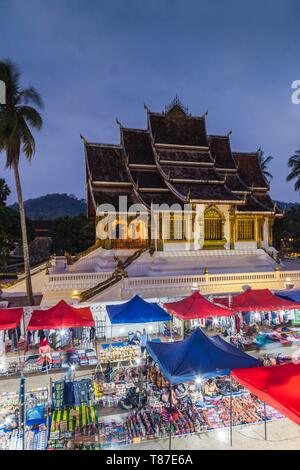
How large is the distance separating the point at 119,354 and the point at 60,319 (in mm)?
2546

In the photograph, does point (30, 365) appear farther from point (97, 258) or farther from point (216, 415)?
point (97, 258)

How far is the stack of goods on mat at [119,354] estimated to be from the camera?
10711mm

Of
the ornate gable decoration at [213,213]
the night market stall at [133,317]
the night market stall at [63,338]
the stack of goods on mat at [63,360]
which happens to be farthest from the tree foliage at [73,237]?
the stack of goods on mat at [63,360]

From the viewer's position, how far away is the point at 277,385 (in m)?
5.99

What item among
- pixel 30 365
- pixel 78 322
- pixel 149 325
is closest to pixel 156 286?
pixel 149 325

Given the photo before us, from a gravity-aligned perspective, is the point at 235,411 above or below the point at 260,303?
below

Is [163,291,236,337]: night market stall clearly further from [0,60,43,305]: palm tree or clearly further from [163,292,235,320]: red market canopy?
[0,60,43,305]: palm tree

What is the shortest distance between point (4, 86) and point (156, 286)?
1346 centimetres

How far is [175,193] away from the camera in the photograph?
22.4 metres

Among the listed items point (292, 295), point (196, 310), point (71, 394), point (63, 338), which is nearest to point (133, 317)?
point (196, 310)

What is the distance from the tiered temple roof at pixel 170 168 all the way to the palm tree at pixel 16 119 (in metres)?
6.79

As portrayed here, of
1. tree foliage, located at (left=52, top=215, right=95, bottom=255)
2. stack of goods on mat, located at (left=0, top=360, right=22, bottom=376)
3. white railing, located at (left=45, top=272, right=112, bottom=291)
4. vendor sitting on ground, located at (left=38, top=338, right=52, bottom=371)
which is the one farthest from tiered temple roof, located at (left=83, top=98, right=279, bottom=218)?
stack of goods on mat, located at (left=0, top=360, right=22, bottom=376)

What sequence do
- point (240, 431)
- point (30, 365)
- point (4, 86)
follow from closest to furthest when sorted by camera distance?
point (240, 431) < point (30, 365) < point (4, 86)

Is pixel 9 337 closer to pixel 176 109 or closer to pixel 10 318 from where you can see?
pixel 10 318
